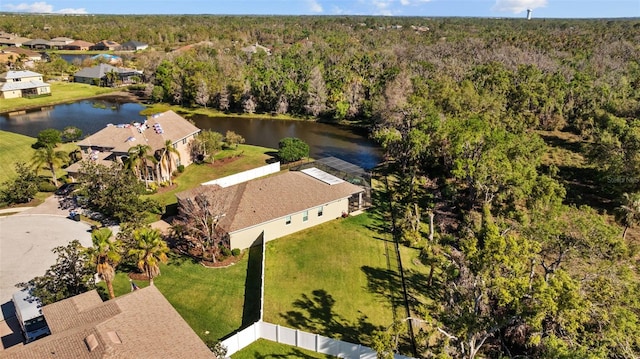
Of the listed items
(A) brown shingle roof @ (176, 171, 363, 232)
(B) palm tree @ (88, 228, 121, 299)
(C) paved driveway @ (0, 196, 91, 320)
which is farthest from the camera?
(A) brown shingle roof @ (176, 171, 363, 232)

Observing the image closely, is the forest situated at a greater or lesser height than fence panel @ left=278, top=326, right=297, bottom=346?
greater

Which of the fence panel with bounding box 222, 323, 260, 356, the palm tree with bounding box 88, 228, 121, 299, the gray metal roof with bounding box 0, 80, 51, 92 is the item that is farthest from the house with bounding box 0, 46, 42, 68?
the fence panel with bounding box 222, 323, 260, 356

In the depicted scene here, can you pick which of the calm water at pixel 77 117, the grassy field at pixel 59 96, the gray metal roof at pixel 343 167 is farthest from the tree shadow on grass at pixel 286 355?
the grassy field at pixel 59 96

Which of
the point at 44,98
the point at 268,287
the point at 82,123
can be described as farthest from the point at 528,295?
the point at 44,98

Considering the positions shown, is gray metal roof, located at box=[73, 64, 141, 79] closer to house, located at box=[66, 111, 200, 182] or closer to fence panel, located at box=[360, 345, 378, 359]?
house, located at box=[66, 111, 200, 182]

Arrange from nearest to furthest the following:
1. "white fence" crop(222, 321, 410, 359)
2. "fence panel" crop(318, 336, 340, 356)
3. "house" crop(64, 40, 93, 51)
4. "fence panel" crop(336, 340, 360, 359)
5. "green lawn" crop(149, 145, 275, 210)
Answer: "fence panel" crop(336, 340, 360, 359) → "white fence" crop(222, 321, 410, 359) → "fence panel" crop(318, 336, 340, 356) → "green lawn" crop(149, 145, 275, 210) → "house" crop(64, 40, 93, 51)

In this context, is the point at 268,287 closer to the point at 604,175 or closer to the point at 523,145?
the point at 523,145

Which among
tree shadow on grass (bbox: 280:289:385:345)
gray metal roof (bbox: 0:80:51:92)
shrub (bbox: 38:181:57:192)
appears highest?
gray metal roof (bbox: 0:80:51:92)
